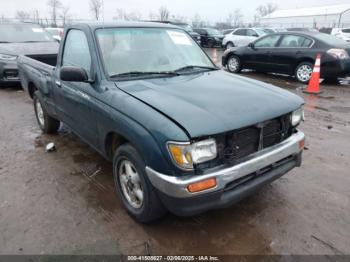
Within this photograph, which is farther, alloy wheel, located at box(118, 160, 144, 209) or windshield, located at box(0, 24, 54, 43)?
windshield, located at box(0, 24, 54, 43)

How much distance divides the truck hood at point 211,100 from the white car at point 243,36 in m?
17.4

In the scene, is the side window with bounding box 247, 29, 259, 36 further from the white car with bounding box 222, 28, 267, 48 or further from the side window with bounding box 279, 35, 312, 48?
the side window with bounding box 279, 35, 312, 48

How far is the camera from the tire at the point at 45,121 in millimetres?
5090

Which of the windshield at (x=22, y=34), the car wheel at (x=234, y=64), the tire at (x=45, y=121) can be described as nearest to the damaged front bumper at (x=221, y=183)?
the tire at (x=45, y=121)

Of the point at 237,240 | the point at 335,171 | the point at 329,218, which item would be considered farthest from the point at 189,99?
the point at 335,171

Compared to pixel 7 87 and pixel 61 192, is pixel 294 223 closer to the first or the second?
pixel 61 192

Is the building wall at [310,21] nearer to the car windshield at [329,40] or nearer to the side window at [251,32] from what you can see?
the side window at [251,32]

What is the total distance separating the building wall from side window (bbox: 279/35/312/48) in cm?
4714

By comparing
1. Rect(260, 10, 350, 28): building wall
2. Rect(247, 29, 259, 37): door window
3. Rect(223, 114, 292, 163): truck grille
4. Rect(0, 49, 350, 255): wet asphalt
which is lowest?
Rect(0, 49, 350, 255): wet asphalt

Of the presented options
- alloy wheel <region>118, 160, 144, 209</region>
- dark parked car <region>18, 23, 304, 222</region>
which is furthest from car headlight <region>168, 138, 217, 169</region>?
alloy wheel <region>118, 160, 144, 209</region>

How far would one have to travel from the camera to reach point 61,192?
350 cm

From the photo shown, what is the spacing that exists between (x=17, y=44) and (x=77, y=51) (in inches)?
242

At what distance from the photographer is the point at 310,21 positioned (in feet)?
192

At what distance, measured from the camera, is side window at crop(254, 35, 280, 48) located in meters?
10.5
